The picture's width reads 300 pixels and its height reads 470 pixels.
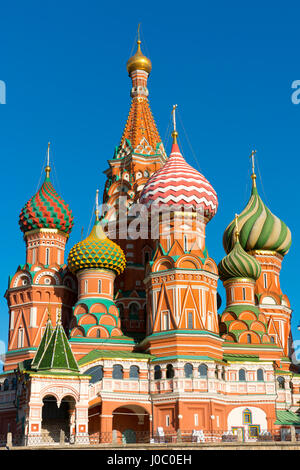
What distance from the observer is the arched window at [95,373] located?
118 ft

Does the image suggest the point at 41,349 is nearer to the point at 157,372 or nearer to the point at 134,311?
the point at 157,372

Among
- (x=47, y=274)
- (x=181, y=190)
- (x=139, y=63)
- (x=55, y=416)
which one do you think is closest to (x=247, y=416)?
(x=55, y=416)

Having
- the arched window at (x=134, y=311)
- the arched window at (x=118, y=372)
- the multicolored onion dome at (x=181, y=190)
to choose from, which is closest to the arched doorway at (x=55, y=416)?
the arched window at (x=118, y=372)

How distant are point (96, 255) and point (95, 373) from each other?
6.61m

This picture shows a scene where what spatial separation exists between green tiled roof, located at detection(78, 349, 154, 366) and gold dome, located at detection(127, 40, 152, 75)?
19.9m

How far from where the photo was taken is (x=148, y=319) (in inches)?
1547

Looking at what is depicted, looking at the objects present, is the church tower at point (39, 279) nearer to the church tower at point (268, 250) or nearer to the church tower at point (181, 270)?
the church tower at point (181, 270)

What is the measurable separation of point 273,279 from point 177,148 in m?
9.45

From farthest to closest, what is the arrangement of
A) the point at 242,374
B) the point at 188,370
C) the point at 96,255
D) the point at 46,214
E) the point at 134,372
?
the point at 46,214
the point at 96,255
the point at 242,374
the point at 134,372
the point at 188,370

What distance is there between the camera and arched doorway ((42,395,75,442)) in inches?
1319

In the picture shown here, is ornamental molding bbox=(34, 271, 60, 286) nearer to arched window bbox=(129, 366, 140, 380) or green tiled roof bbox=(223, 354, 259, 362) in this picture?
arched window bbox=(129, 366, 140, 380)

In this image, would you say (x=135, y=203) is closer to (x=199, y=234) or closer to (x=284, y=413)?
(x=199, y=234)

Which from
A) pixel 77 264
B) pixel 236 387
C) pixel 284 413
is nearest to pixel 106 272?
pixel 77 264

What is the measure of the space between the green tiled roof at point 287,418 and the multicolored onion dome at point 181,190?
→ 32.9ft
